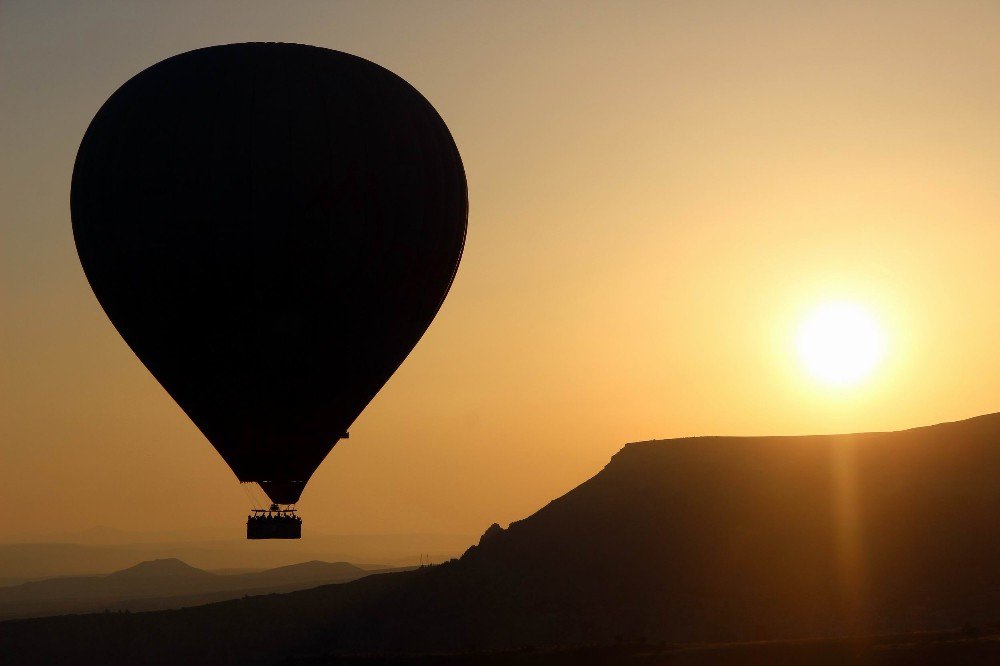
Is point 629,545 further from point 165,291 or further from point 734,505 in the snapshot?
point 165,291

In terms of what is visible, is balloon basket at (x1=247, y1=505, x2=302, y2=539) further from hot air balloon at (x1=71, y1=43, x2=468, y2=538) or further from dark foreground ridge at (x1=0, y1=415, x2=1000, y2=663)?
dark foreground ridge at (x1=0, y1=415, x2=1000, y2=663)

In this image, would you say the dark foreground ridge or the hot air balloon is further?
the dark foreground ridge

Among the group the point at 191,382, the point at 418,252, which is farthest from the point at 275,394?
the point at 418,252

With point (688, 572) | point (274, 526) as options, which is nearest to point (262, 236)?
point (274, 526)

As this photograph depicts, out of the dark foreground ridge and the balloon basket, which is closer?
the balloon basket

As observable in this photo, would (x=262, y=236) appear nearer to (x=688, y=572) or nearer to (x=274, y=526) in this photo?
(x=274, y=526)

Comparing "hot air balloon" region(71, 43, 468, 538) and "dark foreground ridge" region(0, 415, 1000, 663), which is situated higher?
"hot air balloon" region(71, 43, 468, 538)

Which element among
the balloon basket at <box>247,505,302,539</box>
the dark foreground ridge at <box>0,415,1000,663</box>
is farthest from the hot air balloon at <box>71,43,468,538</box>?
the dark foreground ridge at <box>0,415,1000,663</box>
